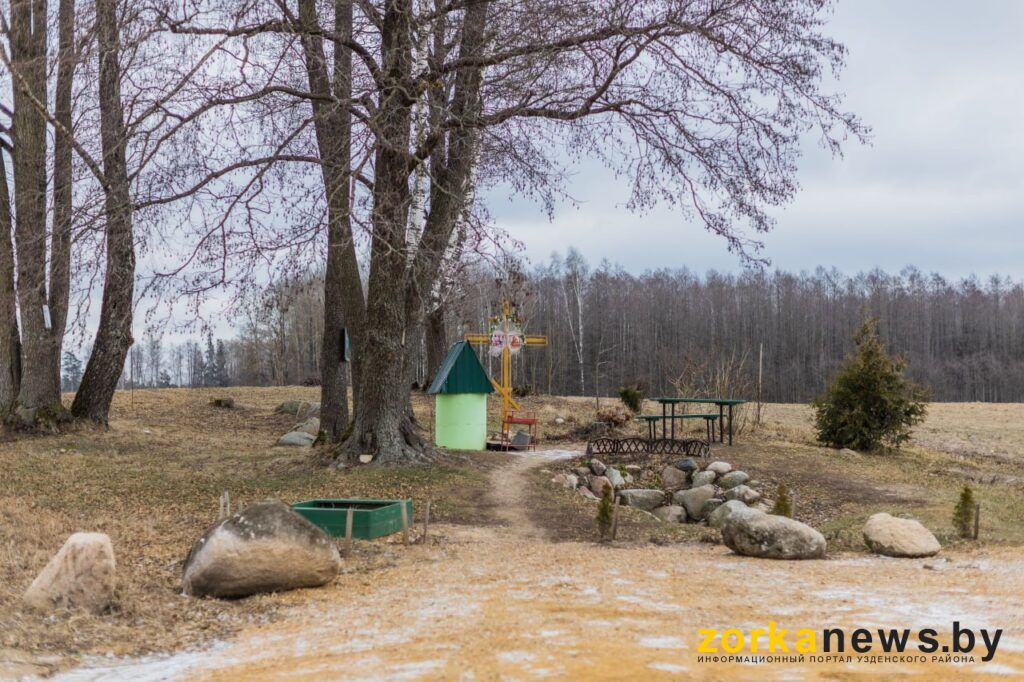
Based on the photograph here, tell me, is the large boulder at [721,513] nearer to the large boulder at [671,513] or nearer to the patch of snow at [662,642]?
the large boulder at [671,513]

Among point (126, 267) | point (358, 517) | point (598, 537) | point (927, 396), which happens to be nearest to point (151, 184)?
point (126, 267)

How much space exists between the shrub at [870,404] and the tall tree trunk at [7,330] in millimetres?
16298

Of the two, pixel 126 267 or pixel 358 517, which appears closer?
pixel 358 517

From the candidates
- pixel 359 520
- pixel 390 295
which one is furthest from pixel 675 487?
pixel 359 520

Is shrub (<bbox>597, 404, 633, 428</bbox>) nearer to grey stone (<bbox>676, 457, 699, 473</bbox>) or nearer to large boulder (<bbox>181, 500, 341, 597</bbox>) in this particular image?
grey stone (<bbox>676, 457, 699, 473</bbox>)

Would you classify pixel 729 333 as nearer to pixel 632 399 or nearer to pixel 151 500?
pixel 632 399

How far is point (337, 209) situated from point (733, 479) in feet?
25.2

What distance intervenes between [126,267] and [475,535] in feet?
18.5

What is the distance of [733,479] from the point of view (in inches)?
568

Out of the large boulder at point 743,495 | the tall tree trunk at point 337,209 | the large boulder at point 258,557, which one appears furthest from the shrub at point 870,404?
the large boulder at point 258,557

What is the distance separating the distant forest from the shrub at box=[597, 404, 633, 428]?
2607 cm

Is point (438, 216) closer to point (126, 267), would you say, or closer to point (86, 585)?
point (126, 267)

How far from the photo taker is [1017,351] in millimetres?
67750

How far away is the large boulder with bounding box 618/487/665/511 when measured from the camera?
13.8m
